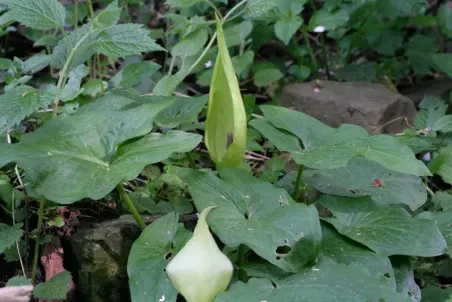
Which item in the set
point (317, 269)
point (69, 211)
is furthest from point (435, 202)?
point (69, 211)

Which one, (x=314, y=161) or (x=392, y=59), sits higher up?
(x=314, y=161)

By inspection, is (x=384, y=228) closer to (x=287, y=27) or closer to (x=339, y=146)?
(x=339, y=146)

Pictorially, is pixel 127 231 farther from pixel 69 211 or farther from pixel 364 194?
pixel 364 194

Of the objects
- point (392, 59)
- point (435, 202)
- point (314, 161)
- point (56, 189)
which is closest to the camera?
point (56, 189)

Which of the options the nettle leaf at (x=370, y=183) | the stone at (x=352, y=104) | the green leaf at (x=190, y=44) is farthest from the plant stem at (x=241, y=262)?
the stone at (x=352, y=104)

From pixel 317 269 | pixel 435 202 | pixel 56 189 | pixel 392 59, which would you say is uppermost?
pixel 56 189

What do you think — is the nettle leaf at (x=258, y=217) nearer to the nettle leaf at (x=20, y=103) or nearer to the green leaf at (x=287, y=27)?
the nettle leaf at (x=20, y=103)

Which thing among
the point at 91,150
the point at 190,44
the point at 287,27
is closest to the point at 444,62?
the point at 287,27
